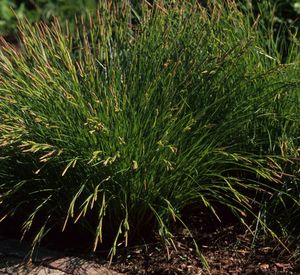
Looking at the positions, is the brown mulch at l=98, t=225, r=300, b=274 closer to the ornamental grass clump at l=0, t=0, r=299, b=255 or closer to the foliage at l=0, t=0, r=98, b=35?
the ornamental grass clump at l=0, t=0, r=299, b=255

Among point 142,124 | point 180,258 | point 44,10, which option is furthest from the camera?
point 44,10

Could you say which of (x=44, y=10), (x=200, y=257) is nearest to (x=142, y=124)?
(x=200, y=257)

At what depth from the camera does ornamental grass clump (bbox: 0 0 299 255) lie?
469 cm

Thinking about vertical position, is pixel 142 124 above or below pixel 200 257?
above

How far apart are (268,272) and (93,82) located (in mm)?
1459

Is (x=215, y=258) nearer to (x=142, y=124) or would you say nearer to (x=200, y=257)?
(x=200, y=257)

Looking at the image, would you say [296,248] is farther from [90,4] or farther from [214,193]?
[90,4]

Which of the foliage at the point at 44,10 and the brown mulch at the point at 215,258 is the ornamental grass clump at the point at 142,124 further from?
the foliage at the point at 44,10

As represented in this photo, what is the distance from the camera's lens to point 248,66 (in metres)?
5.18

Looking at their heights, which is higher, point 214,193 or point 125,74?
point 125,74

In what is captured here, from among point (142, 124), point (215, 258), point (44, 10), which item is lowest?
point (215, 258)

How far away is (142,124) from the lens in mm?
Result: 4707

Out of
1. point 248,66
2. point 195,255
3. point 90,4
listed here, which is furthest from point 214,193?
point 90,4

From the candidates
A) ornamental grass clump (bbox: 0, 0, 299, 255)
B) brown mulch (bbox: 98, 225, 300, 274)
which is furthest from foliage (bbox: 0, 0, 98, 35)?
brown mulch (bbox: 98, 225, 300, 274)
